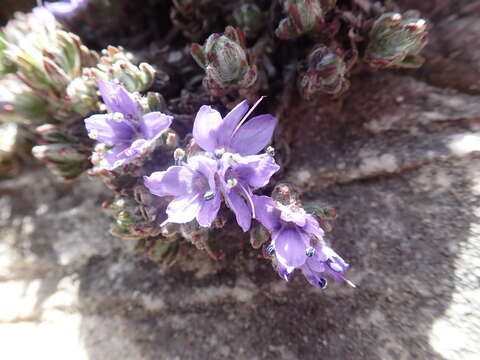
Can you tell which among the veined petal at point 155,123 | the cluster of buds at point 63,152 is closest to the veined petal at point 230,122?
the veined petal at point 155,123

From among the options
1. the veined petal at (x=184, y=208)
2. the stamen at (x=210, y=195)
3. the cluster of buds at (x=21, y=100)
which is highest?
the cluster of buds at (x=21, y=100)

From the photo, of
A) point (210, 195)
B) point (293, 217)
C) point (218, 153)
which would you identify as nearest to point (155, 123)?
point (218, 153)

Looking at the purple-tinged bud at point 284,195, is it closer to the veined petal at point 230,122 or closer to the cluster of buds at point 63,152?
the veined petal at point 230,122

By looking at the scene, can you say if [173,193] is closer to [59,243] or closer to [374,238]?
[374,238]

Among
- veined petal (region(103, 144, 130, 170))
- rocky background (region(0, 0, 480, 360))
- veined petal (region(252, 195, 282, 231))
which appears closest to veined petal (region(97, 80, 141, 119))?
veined petal (region(103, 144, 130, 170))

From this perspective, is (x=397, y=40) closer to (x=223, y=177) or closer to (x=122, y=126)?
(x=223, y=177)

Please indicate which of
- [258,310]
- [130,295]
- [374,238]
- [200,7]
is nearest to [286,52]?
[200,7]
